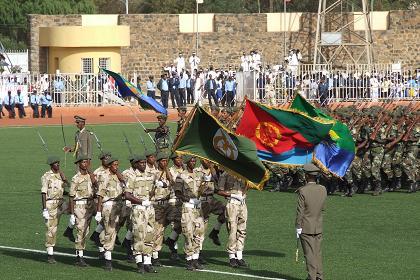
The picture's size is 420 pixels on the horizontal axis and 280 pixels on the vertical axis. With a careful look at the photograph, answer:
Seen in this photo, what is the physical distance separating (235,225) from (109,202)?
1903mm

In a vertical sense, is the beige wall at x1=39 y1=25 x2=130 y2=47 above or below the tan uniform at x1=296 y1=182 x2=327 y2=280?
above

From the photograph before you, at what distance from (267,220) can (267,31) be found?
42257 millimetres

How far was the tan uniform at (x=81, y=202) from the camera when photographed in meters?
19.0

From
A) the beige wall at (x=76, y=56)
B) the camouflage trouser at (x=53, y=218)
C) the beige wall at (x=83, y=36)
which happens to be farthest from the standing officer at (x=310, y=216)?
the beige wall at (x=83, y=36)

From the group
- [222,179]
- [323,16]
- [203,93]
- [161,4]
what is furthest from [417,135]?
[161,4]

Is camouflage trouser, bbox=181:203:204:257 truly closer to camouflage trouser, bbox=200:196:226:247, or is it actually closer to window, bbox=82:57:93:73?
camouflage trouser, bbox=200:196:226:247

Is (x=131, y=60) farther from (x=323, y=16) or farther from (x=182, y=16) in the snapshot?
(x=323, y=16)

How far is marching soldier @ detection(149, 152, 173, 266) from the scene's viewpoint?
742 inches

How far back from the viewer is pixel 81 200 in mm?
19000

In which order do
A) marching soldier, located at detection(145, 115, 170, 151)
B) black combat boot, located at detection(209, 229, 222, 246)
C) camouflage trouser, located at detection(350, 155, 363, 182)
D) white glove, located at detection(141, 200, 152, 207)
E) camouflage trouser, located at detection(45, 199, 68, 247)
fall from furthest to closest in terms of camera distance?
camouflage trouser, located at detection(350, 155, 363, 182), marching soldier, located at detection(145, 115, 170, 151), black combat boot, located at detection(209, 229, 222, 246), camouflage trouser, located at detection(45, 199, 68, 247), white glove, located at detection(141, 200, 152, 207)

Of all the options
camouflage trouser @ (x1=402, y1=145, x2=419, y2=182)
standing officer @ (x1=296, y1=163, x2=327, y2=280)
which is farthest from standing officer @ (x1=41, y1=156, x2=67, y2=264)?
camouflage trouser @ (x1=402, y1=145, x2=419, y2=182)

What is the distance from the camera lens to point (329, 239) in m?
21.5

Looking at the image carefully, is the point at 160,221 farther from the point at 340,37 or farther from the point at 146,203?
the point at 340,37

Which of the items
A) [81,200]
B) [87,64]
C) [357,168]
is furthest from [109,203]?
[87,64]
